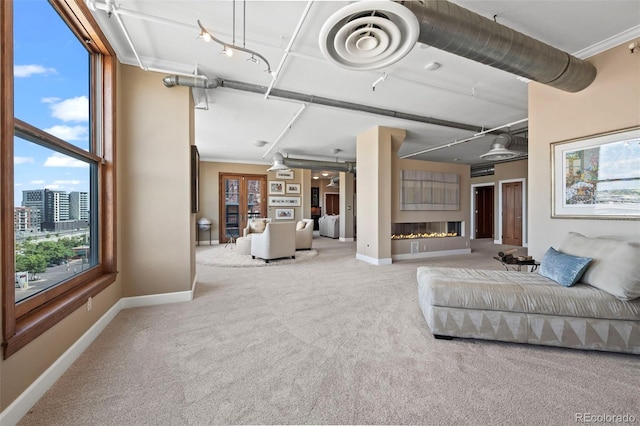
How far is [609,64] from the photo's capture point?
→ 2.72m

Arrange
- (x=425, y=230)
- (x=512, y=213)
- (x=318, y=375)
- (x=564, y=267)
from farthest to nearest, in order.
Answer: (x=512, y=213) < (x=425, y=230) < (x=564, y=267) < (x=318, y=375)

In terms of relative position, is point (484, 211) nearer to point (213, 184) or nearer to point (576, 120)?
point (576, 120)

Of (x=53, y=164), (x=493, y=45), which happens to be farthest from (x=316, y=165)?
(x=53, y=164)

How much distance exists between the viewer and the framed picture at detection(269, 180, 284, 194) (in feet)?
30.6

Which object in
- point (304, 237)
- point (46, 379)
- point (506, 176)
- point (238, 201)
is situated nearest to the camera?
point (46, 379)

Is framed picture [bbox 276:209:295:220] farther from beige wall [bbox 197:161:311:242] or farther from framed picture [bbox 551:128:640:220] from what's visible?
framed picture [bbox 551:128:640:220]

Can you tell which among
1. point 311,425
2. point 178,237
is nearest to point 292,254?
point 178,237

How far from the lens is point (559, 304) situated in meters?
2.05

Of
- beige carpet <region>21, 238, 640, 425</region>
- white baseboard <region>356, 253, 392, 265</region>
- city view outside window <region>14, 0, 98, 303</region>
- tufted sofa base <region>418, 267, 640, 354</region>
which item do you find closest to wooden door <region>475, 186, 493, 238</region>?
white baseboard <region>356, 253, 392, 265</region>

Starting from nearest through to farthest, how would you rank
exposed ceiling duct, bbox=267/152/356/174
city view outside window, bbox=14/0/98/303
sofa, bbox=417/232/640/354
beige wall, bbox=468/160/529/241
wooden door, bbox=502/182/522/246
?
city view outside window, bbox=14/0/98/303 < sofa, bbox=417/232/640/354 < exposed ceiling duct, bbox=267/152/356/174 < beige wall, bbox=468/160/529/241 < wooden door, bbox=502/182/522/246

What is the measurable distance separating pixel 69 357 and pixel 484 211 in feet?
38.9

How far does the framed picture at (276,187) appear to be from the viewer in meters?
9.31

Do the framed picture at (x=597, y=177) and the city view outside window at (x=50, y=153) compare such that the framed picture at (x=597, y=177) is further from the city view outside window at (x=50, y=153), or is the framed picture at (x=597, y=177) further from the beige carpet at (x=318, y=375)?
the city view outside window at (x=50, y=153)

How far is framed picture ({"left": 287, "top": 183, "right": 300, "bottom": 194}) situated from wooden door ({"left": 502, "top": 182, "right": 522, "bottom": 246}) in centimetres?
706
